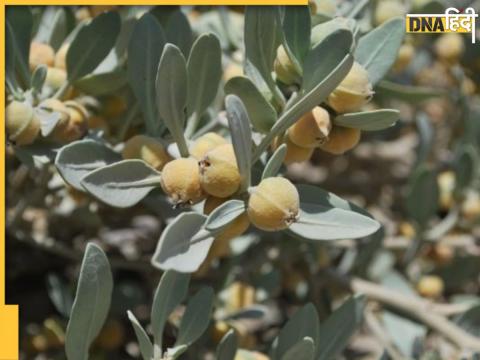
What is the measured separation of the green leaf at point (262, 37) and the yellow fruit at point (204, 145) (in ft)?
0.26

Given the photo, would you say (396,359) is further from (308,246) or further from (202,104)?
(202,104)

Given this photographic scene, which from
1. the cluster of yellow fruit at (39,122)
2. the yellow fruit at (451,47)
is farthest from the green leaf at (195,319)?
the yellow fruit at (451,47)

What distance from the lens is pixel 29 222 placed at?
1320mm

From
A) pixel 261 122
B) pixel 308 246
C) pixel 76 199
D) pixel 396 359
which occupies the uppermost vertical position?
pixel 261 122

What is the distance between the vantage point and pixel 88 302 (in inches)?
31.3

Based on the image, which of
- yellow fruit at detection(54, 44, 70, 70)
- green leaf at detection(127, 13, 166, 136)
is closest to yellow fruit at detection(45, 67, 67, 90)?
yellow fruit at detection(54, 44, 70, 70)

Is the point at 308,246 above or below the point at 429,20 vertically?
below

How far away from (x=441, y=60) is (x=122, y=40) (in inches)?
28.9

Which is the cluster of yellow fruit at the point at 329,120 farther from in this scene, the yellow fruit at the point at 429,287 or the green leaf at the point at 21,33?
the yellow fruit at the point at 429,287

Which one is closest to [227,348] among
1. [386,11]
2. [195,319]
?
[195,319]

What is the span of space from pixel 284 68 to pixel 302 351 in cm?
29

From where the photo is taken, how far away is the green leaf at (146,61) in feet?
2.94

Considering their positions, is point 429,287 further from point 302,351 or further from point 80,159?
point 80,159

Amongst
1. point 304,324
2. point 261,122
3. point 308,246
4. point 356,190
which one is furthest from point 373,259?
point 261,122
